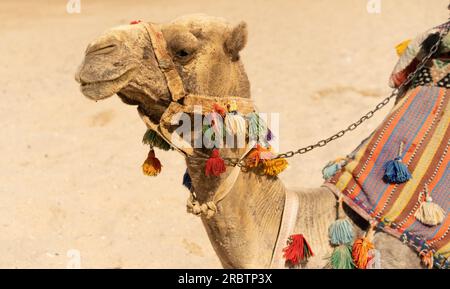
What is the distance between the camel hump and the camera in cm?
343

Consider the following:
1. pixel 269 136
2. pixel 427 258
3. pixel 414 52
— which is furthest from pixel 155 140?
pixel 414 52

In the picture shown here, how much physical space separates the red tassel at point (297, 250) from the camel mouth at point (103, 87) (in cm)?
97

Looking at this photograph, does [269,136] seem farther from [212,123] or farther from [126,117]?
[126,117]

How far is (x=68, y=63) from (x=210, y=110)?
6.98 meters

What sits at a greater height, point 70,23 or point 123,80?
point 123,80

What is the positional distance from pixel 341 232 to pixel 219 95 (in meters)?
Result: 0.77

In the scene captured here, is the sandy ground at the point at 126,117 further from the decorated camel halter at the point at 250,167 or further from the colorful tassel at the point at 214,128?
the colorful tassel at the point at 214,128

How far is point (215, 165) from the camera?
2754mm

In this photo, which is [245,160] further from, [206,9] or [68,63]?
[206,9]

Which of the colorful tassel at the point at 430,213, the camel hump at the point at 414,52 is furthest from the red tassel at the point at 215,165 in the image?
the camel hump at the point at 414,52

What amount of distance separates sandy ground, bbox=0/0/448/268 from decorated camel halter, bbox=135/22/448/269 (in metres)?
2.45

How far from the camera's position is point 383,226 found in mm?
2975

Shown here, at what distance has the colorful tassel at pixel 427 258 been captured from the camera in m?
2.92
